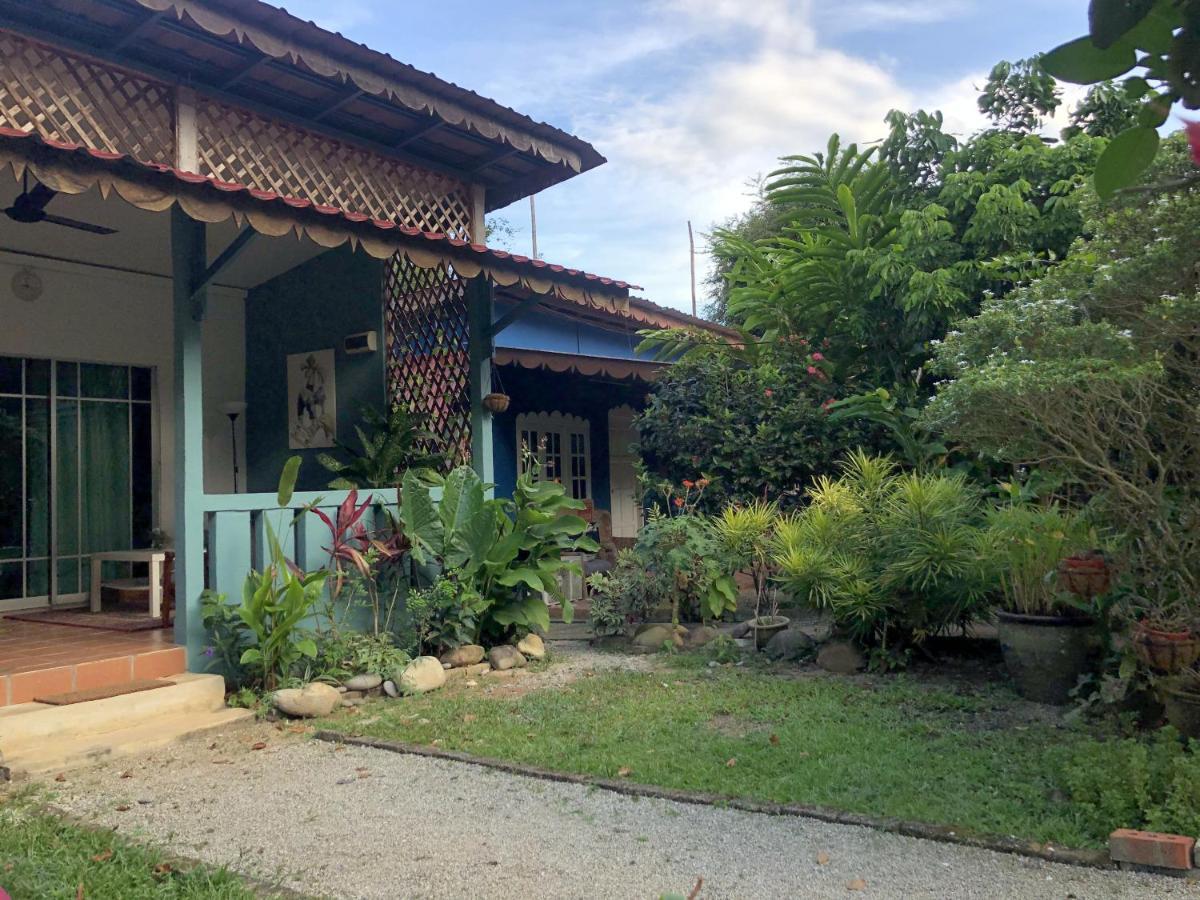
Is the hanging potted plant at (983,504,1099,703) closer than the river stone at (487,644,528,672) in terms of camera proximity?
Yes

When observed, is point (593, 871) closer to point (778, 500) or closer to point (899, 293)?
point (778, 500)

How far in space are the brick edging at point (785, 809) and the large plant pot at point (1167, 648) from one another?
4.67 ft

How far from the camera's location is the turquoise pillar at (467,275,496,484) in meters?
7.99

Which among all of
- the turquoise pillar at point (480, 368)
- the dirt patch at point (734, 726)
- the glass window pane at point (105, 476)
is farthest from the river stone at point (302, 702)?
the glass window pane at point (105, 476)

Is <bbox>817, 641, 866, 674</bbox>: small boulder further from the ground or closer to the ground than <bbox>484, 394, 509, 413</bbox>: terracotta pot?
closer to the ground

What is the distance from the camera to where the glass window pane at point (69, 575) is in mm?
8031

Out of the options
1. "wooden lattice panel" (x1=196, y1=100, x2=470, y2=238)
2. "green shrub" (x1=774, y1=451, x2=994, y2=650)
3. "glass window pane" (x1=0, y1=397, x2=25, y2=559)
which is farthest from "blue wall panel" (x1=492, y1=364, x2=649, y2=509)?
"green shrub" (x1=774, y1=451, x2=994, y2=650)

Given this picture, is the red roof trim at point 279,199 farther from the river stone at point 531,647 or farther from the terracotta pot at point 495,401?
the river stone at point 531,647

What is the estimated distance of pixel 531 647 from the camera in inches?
289

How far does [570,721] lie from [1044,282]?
3542 mm

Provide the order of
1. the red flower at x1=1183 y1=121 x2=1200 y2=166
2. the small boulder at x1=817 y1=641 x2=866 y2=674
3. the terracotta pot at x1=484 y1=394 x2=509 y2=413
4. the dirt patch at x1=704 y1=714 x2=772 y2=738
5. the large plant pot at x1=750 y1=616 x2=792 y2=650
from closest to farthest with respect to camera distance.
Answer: the red flower at x1=1183 y1=121 x2=1200 y2=166 → the dirt patch at x1=704 y1=714 x2=772 y2=738 → the small boulder at x1=817 y1=641 x2=866 y2=674 → the large plant pot at x1=750 y1=616 x2=792 y2=650 → the terracotta pot at x1=484 y1=394 x2=509 y2=413

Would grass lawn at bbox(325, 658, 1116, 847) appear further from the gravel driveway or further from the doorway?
the doorway

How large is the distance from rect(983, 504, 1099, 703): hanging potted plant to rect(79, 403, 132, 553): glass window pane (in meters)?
7.02

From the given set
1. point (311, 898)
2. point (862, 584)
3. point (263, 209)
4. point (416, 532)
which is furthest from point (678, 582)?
point (311, 898)
